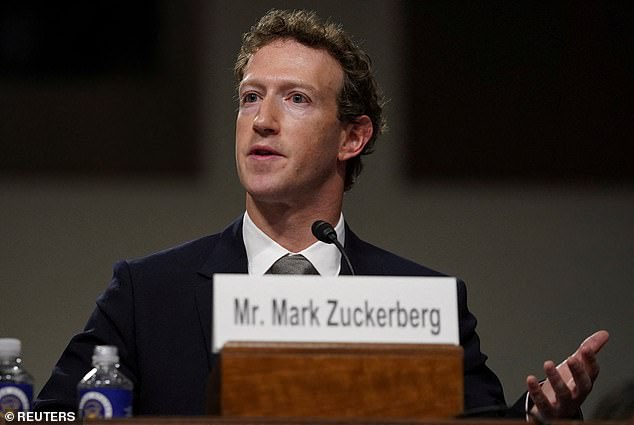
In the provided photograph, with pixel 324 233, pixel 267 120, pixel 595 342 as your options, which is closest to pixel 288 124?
pixel 267 120

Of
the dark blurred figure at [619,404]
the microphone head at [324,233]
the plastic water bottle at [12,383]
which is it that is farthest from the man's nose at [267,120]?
the dark blurred figure at [619,404]

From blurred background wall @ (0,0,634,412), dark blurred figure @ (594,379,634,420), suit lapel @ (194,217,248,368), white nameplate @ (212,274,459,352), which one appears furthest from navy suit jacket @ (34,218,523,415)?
blurred background wall @ (0,0,634,412)

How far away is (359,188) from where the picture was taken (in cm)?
496

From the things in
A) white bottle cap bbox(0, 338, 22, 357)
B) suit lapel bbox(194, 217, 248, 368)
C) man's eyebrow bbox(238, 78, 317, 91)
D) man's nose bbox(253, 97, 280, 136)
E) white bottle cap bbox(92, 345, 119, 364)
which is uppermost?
man's eyebrow bbox(238, 78, 317, 91)

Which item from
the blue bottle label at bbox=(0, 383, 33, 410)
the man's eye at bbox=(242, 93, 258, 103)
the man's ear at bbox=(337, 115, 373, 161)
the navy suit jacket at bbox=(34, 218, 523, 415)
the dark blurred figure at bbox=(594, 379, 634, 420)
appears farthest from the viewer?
the man's ear at bbox=(337, 115, 373, 161)

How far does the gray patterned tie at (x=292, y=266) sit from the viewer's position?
3.00m

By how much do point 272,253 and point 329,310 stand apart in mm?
1052

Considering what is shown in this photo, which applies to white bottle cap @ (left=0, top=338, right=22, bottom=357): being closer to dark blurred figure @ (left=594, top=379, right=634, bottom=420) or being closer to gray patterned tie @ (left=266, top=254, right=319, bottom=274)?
gray patterned tie @ (left=266, top=254, right=319, bottom=274)

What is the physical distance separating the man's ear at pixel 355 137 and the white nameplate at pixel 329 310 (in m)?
1.26

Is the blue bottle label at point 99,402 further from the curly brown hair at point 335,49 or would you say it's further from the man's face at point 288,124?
the curly brown hair at point 335,49

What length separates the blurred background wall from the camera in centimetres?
491

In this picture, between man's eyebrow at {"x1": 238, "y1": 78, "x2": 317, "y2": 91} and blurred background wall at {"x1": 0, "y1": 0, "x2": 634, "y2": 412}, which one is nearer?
man's eyebrow at {"x1": 238, "y1": 78, "x2": 317, "y2": 91}

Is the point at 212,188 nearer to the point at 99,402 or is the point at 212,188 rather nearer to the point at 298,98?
the point at 298,98

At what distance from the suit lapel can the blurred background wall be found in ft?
5.91
